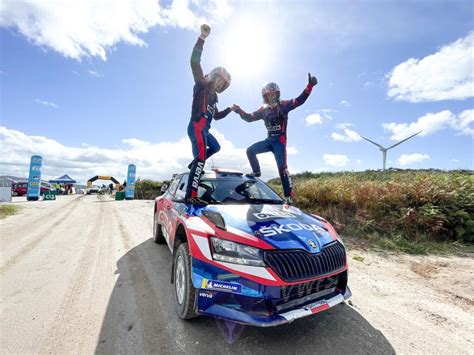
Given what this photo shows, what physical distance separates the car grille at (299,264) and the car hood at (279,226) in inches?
2.2

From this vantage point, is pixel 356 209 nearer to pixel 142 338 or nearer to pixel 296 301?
pixel 296 301

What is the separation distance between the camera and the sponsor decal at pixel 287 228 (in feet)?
6.99

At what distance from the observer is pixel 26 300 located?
263cm

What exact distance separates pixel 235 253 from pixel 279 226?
1.74ft

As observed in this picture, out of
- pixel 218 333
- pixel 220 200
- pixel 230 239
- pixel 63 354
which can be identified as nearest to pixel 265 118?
pixel 220 200

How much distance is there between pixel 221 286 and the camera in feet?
6.35

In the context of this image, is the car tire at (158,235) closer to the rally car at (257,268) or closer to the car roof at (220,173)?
the car roof at (220,173)

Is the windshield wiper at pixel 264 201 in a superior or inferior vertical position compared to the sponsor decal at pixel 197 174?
inferior

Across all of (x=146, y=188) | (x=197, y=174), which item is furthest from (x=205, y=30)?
(x=146, y=188)

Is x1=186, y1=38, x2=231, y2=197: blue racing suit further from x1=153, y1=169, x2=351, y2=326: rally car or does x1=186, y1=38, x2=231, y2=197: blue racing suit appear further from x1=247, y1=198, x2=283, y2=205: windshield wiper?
x1=153, y1=169, x2=351, y2=326: rally car

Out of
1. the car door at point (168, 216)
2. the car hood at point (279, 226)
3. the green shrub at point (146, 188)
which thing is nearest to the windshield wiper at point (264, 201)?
the car hood at point (279, 226)

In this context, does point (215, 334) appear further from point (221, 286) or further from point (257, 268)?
point (257, 268)

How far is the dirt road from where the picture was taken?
1.96 metres

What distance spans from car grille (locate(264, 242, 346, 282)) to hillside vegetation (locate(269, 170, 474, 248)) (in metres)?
3.85
